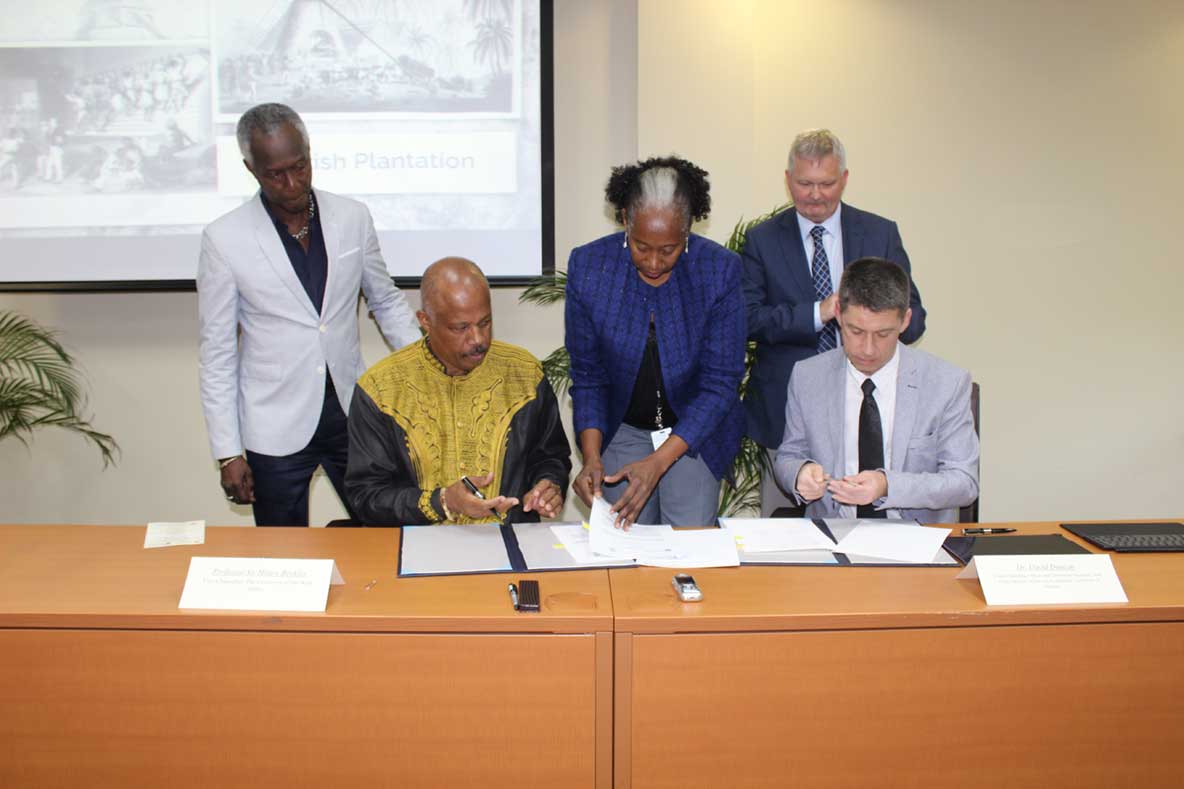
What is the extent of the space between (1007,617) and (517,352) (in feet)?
4.33

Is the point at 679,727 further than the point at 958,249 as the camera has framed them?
No

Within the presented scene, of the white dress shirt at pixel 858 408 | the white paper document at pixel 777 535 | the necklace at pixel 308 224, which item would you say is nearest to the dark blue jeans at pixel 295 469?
the necklace at pixel 308 224

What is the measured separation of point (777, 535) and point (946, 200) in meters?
2.49

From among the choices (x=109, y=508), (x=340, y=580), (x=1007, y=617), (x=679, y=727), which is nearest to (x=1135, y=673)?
(x=1007, y=617)

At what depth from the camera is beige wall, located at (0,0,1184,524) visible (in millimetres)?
3816

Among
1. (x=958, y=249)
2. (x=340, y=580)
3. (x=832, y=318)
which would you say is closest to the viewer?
(x=340, y=580)

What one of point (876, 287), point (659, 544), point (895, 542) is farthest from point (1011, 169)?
point (659, 544)

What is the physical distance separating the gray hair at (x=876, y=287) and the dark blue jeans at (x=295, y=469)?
4.89 ft

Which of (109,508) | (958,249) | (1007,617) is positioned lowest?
(109,508)

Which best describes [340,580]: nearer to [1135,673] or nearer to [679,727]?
[679,727]

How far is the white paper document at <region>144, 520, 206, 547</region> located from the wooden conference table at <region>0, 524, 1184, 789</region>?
14.9 inches

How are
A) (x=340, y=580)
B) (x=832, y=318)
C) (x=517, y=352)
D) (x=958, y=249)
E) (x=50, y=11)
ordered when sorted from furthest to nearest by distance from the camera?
(x=958, y=249) → (x=50, y=11) → (x=832, y=318) → (x=517, y=352) → (x=340, y=580)

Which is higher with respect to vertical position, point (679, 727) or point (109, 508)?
point (679, 727)

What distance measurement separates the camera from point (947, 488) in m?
2.20
